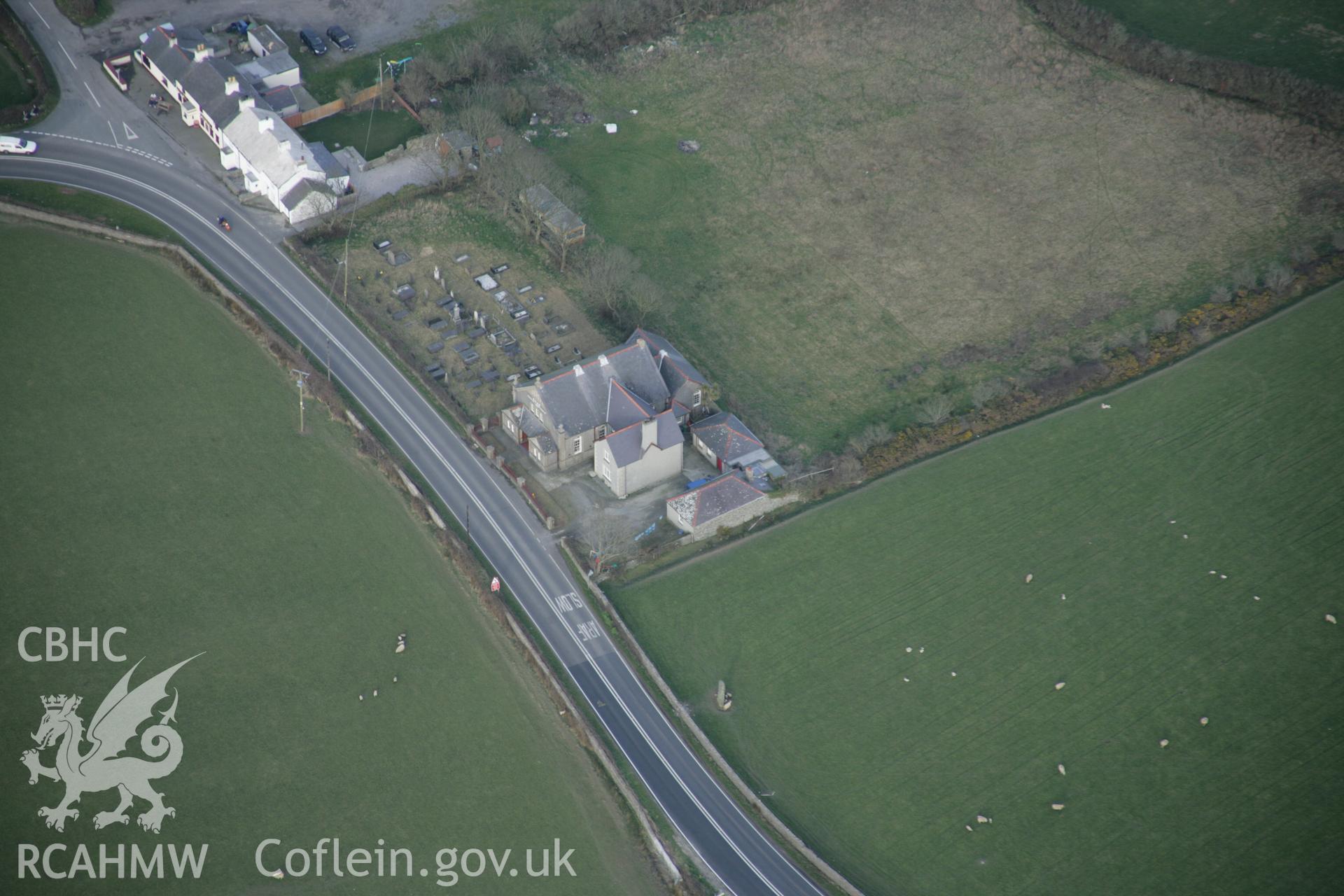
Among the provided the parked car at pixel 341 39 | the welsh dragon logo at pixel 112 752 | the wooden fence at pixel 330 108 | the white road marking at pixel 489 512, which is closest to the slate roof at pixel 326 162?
the wooden fence at pixel 330 108

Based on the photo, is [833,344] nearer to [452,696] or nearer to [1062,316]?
[1062,316]

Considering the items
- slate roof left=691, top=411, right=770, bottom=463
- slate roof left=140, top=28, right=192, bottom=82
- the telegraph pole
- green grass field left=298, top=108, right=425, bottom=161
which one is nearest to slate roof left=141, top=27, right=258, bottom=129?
slate roof left=140, top=28, right=192, bottom=82

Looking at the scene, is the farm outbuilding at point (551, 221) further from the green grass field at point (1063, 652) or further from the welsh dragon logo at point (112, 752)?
the welsh dragon logo at point (112, 752)

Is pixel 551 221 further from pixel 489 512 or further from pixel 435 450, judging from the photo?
pixel 489 512

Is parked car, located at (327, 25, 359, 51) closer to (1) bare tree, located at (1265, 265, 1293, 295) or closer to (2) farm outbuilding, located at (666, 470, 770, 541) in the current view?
(2) farm outbuilding, located at (666, 470, 770, 541)

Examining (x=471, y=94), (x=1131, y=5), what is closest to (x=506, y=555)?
(x=471, y=94)

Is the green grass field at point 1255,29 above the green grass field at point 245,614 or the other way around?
above
